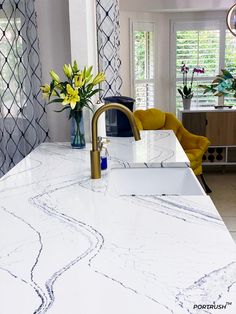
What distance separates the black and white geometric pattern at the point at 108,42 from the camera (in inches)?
114

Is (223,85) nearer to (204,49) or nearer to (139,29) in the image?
(204,49)

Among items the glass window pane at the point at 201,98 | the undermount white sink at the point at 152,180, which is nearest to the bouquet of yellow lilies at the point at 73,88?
the undermount white sink at the point at 152,180

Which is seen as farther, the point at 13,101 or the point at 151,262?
the point at 13,101

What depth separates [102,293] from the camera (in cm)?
86

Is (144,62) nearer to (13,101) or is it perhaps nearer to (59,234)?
(13,101)

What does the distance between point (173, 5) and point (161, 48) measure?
2.30 feet

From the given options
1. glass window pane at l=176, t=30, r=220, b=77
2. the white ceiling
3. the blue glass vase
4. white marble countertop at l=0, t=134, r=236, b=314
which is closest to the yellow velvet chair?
glass window pane at l=176, t=30, r=220, b=77

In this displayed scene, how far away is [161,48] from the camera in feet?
19.0

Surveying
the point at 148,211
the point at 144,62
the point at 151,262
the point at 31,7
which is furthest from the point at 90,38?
the point at 144,62

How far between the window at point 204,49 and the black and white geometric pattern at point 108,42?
283 cm

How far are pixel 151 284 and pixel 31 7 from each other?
2.28m

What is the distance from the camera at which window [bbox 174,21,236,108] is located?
5664 millimetres

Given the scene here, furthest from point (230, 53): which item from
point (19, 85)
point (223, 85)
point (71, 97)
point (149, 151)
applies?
point (71, 97)

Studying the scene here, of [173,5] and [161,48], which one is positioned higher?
[173,5]
